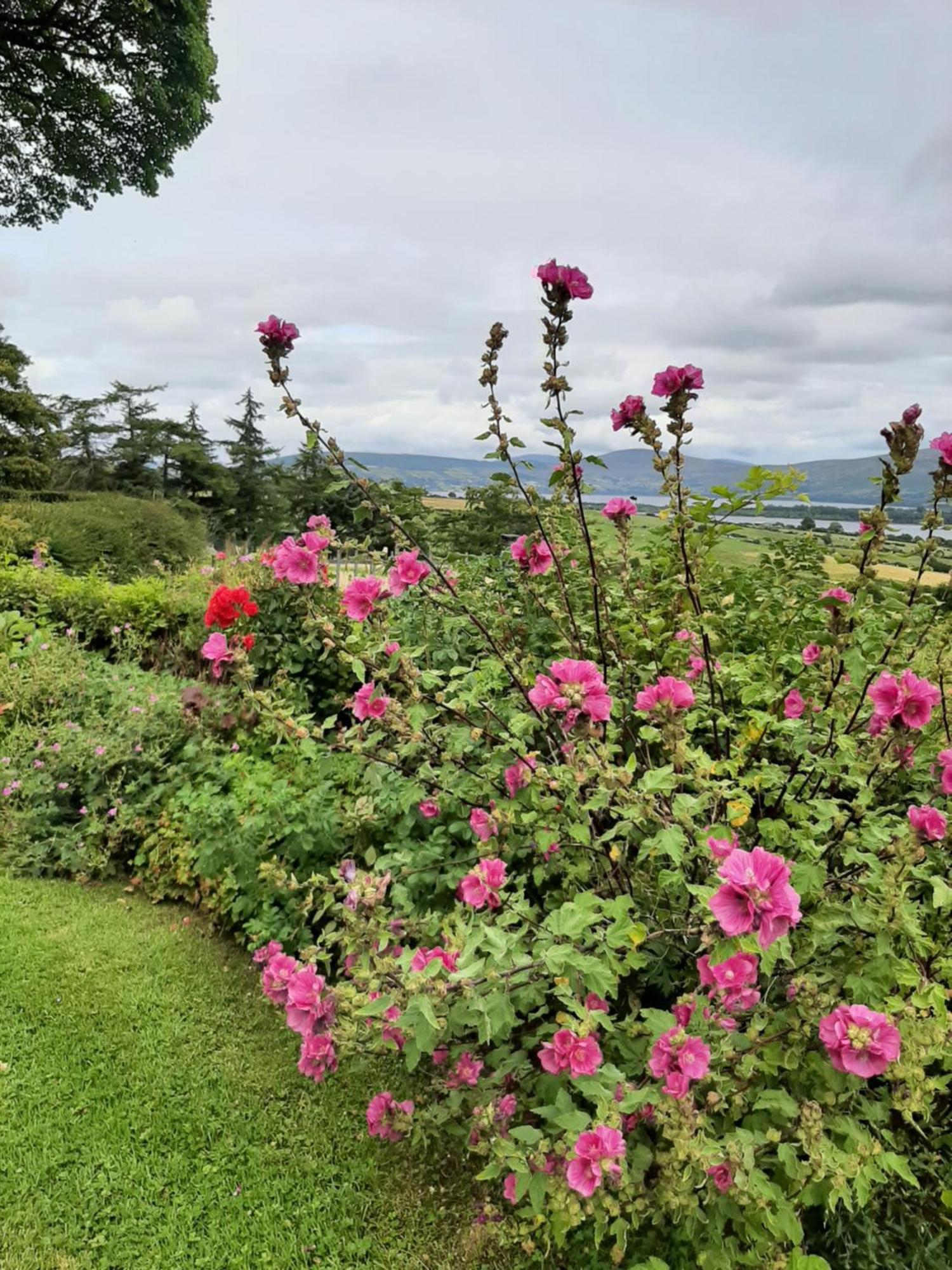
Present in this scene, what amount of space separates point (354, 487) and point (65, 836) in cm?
277

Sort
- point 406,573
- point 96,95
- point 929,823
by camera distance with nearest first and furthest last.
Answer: point 929,823 < point 406,573 < point 96,95

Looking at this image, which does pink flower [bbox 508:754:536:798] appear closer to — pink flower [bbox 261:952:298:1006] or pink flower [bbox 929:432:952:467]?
pink flower [bbox 261:952:298:1006]

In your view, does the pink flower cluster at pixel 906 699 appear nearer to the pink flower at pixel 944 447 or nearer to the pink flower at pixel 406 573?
the pink flower at pixel 944 447

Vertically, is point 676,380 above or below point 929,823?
above

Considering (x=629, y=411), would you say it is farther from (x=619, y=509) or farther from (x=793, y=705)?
(x=793, y=705)

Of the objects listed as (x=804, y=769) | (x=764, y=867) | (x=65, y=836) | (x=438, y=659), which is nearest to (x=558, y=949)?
(x=764, y=867)

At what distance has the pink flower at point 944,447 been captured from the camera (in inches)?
58.5

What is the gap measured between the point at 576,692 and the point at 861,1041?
0.78 metres

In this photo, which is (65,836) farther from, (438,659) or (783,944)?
(783,944)

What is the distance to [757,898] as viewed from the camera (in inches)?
44.2

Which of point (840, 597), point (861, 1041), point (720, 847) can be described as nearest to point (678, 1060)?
point (861, 1041)

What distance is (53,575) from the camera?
20.1 feet

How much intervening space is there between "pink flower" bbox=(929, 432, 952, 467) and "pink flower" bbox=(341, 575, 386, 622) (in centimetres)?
137

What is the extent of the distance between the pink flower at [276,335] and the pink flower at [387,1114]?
2.02m
